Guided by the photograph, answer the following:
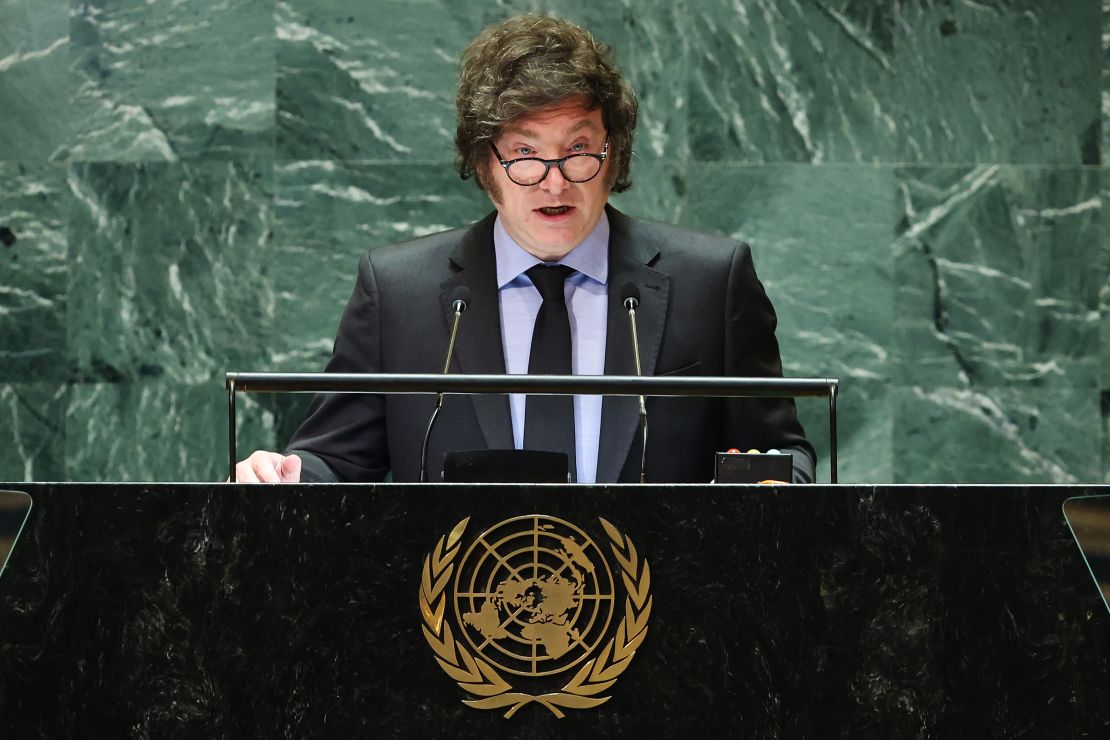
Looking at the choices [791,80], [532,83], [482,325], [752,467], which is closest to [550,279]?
[482,325]

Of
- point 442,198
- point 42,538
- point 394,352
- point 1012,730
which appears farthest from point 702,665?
point 442,198

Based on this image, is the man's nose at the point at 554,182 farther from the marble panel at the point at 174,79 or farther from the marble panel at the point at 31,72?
the marble panel at the point at 31,72

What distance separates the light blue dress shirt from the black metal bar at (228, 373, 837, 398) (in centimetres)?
96

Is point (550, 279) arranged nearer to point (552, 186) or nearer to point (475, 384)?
point (552, 186)

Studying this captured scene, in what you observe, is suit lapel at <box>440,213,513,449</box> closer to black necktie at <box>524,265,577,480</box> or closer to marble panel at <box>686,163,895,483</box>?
black necktie at <box>524,265,577,480</box>

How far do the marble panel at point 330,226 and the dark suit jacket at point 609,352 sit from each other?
124cm

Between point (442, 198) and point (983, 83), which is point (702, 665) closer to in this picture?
point (442, 198)

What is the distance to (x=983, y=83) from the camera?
449cm

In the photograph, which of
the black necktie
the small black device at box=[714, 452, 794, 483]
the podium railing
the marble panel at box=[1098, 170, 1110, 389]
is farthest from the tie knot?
the marble panel at box=[1098, 170, 1110, 389]

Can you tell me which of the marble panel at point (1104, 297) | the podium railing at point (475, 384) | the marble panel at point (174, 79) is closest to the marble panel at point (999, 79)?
the marble panel at point (1104, 297)

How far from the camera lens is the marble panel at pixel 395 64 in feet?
14.5

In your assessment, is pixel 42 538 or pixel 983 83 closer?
pixel 42 538

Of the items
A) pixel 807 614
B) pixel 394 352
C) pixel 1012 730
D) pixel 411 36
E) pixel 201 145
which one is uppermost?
pixel 411 36

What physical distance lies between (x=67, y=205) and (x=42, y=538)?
2.96m
